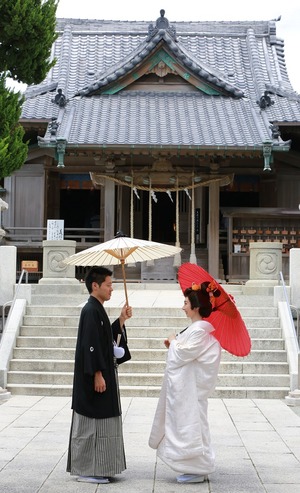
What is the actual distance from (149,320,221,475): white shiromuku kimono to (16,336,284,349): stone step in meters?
6.13

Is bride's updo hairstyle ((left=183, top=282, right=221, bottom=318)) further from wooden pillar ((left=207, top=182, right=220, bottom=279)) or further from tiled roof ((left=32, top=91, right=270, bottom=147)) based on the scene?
wooden pillar ((left=207, top=182, right=220, bottom=279))

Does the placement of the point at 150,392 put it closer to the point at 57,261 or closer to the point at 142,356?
the point at 142,356

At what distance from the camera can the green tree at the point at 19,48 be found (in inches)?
333

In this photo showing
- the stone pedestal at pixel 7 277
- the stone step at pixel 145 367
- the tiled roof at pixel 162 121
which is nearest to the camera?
the stone step at pixel 145 367

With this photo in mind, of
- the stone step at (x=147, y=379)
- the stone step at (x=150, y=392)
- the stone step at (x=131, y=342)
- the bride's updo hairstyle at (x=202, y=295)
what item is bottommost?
the stone step at (x=150, y=392)

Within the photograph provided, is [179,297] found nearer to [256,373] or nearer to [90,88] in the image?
[256,373]

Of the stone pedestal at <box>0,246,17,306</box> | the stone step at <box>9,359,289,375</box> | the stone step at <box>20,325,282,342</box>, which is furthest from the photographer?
the stone pedestal at <box>0,246,17,306</box>

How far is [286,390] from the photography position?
11781mm

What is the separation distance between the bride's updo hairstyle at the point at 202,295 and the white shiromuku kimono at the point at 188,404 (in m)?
0.13

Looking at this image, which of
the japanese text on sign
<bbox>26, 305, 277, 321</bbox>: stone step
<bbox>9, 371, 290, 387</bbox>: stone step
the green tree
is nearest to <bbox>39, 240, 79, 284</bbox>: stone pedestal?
<bbox>26, 305, 277, 321</bbox>: stone step

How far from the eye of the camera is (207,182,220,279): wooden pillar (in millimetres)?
21328

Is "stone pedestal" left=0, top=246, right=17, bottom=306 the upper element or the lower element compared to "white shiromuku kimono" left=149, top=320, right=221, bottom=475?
upper

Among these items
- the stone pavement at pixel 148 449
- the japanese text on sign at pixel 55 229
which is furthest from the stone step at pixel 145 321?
the japanese text on sign at pixel 55 229

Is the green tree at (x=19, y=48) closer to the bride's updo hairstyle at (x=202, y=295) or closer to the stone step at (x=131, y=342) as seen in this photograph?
the bride's updo hairstyle at (x=202, y=295)
